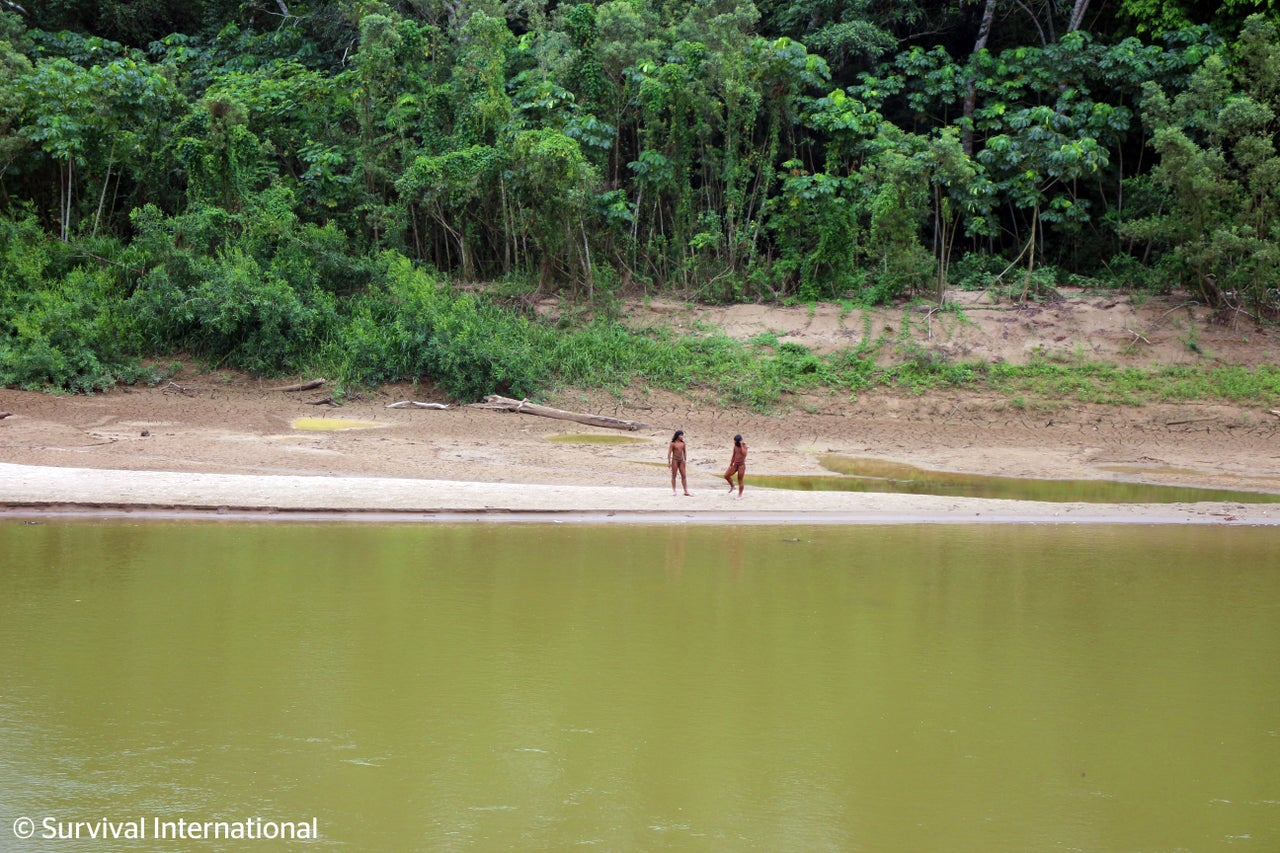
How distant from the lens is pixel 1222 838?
623cm

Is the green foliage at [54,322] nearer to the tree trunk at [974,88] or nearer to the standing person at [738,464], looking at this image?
the standing person at [738,464]

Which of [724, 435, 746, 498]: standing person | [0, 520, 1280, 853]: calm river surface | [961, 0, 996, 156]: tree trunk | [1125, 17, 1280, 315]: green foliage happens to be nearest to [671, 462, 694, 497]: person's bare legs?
[724, 435, 746, 498]: standing person

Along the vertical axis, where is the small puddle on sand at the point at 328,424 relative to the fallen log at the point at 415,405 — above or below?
below

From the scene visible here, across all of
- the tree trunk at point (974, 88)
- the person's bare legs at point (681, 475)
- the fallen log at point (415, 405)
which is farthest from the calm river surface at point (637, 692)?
the tree trunk at point (974, 88)

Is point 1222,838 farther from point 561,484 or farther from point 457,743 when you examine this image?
point 561,484

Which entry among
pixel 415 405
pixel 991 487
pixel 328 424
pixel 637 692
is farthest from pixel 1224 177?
pixel 637 692

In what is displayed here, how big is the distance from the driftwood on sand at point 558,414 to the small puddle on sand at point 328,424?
2093 millimetres

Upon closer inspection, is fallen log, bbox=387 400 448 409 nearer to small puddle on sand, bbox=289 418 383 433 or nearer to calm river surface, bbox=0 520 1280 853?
small puddle on sand, bbox=289 418 383 433

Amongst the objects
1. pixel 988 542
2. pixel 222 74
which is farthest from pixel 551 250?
pixel 988 542

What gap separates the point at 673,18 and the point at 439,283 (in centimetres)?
940

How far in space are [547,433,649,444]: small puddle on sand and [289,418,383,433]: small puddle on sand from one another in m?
3.28

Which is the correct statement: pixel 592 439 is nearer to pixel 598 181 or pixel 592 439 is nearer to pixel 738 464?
pixel 738 464

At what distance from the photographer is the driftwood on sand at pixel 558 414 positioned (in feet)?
64.5

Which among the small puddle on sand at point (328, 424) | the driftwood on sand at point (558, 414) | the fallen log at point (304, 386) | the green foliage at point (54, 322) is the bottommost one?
the small puddle on sand at point (328, 424)
